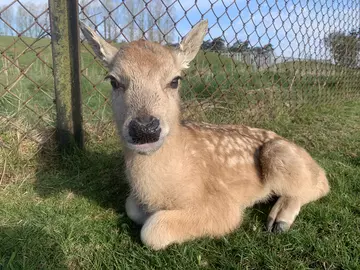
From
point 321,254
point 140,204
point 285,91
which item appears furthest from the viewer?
point 285,91

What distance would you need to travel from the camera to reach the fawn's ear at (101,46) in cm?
334

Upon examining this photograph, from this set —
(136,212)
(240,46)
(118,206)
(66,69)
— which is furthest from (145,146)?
(240,46)

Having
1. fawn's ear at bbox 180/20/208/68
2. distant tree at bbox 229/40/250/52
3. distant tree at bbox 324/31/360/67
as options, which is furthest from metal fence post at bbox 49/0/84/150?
distant tree at bbox 324/31/360/67

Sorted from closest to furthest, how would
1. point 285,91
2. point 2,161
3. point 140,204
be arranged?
point 140,204 → point 2,161 → point 285,91

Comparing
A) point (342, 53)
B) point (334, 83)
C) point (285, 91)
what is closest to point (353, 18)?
point (342, 53)

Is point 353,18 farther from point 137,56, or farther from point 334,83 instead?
point 137,56

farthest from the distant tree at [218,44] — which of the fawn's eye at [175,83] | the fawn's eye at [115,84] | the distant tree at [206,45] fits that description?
the fawn's eye at [115,84]

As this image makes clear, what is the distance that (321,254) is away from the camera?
2656 millimetres

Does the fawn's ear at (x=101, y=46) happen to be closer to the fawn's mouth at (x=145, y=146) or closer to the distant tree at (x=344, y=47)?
the fawn's mouth at (x=145, y=146)

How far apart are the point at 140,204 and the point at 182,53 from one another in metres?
1.44

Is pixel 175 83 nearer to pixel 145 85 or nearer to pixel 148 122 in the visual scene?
pixel 145 85

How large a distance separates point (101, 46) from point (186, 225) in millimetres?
1748

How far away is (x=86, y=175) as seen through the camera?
4.07 metres

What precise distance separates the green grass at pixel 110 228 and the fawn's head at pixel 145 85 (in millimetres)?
803
